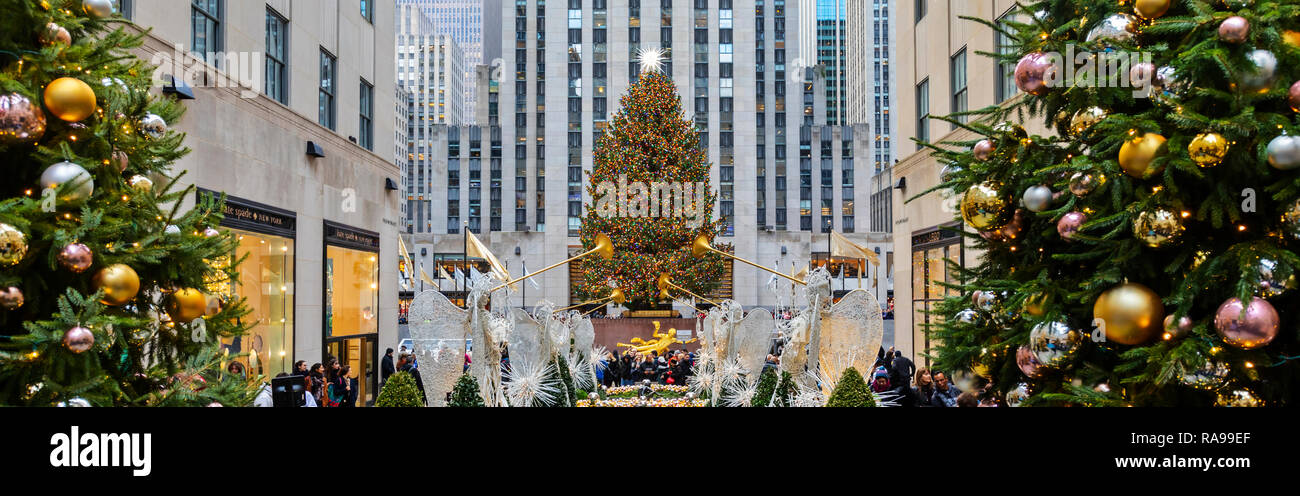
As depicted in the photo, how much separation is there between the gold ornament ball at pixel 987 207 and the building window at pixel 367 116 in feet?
53.9

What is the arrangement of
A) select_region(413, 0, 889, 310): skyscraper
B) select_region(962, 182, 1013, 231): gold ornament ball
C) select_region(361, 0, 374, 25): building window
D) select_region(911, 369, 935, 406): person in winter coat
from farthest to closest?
1. select_region(413, 0, 889, 310): skyscraper
2. select_region(361, 0, 374, 25): building window
3. select_region(911, 369, 935, 406): person in winter coat
4. select_region(962, 182, 1013, 231): gold ornament ball

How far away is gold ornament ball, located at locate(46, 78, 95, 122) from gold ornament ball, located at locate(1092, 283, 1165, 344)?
487 cm

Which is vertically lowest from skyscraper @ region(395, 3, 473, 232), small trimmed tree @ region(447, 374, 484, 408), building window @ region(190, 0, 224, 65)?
small trimmed tree @ region(447, 374, 484, 408)

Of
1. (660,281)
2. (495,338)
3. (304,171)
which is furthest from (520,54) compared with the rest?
(495,338)

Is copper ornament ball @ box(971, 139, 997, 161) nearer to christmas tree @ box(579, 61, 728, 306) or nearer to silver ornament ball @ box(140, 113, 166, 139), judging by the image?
silver ornament ball @ box(140, 113, 166, 139)

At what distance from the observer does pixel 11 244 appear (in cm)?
365

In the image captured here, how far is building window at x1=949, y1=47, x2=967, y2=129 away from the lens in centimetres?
1666

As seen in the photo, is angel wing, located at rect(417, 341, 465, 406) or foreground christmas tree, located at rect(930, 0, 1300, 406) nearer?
foreground christmas tree, located at rect(930, 0, 1300, 406)

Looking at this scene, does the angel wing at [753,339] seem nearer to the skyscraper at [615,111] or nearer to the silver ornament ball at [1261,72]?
the silver ornament ball at [1261,72]

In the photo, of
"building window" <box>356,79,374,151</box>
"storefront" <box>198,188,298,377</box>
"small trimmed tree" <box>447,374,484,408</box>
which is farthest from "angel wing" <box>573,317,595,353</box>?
"building window" <box>356,79,374,151</box>

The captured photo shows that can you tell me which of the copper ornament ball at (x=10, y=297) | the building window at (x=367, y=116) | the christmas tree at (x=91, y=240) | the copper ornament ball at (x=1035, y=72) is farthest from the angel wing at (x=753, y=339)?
the building window at (x=367, y=116)

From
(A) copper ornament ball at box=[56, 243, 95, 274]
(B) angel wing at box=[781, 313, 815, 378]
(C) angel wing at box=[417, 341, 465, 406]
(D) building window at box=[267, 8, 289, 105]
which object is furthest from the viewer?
(D) building window at box=[267, 8, 289, 105]
